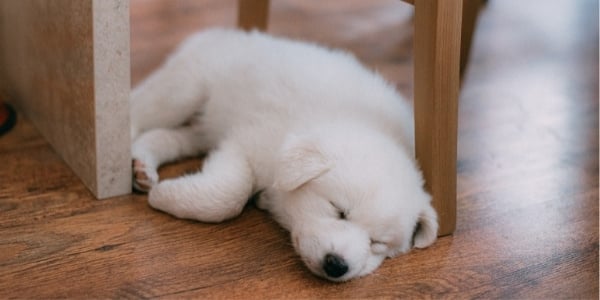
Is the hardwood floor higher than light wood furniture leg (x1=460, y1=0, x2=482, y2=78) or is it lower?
lower

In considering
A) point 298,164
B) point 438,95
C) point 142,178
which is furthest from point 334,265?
point 142,178

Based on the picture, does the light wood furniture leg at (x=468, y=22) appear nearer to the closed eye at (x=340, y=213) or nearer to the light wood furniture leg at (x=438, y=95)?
the light wood furniture leg at (x=438, y=95)

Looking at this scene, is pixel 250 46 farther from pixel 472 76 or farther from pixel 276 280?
pixel 472 76

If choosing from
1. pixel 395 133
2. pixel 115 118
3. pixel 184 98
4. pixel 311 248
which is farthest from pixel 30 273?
pixel 395 133

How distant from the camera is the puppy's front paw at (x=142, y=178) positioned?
6.10 ft

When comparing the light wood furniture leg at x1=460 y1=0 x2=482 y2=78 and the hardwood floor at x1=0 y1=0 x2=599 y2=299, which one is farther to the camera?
the light wood furniture leg at x1=460 y1=0 x2=482 y2=78

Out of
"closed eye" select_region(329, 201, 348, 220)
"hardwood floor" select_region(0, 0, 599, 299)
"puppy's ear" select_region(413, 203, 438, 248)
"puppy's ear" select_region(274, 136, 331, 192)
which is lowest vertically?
"hardwood floor" select_region(0, 0, 599, 299)

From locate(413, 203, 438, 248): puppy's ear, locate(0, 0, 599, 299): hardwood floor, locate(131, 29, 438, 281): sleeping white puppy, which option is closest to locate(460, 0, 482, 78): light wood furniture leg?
locate(0, 0, 599, 299): hardwood floor

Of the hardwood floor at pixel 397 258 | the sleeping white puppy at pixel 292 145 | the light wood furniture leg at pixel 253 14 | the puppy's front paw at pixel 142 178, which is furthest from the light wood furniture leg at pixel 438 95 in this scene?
the light wood furniture leg at pixel 253 14

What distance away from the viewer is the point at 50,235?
1662 mm

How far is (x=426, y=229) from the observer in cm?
173

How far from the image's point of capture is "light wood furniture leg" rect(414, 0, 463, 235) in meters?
1.63

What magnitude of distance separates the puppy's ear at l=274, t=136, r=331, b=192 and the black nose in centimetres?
17

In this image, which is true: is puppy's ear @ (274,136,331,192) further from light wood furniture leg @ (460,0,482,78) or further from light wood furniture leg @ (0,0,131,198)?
light wood furniture leg @ (460,0,482,78)
